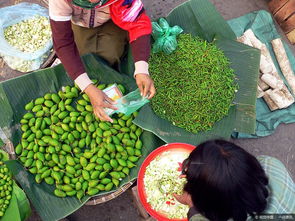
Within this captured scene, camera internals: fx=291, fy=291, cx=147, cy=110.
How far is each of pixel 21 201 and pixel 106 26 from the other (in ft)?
5.09

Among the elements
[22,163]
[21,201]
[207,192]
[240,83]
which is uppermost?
[207,192]

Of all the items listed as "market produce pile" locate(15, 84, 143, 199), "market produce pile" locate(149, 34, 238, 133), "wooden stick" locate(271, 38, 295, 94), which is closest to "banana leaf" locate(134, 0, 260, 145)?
"market produce pile" locate(149, 34, 238, 133)

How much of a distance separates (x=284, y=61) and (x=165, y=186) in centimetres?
193

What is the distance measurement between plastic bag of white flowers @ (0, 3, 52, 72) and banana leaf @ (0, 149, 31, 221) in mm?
930

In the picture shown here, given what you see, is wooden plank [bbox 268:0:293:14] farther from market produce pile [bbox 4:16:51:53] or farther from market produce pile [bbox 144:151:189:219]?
market produce pile [bbox 4:16:51:53]

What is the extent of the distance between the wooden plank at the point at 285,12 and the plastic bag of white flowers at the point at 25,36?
Answer: 2487 millimetres

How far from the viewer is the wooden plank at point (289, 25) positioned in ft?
10.4

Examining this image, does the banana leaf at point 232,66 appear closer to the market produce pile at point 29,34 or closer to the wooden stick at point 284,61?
the wooden stick at point 284,61

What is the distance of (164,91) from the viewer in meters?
2.38

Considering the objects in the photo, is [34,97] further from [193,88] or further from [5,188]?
[193,88]

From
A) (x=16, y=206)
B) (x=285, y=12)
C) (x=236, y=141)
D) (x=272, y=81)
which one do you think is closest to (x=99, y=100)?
(x=16, y=206)

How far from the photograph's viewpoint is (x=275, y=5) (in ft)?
10.8

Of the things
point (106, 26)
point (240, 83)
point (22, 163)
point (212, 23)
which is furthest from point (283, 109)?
point (22, 163)

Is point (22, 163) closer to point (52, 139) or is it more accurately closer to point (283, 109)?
point (52, 139)
